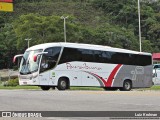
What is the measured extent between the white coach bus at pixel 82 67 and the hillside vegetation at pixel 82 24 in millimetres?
44912

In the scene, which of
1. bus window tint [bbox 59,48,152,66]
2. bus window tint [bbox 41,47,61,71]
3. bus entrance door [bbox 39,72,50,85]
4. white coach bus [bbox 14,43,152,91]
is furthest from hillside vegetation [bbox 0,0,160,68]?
bus entrance door [bbox 39,72,50,85]

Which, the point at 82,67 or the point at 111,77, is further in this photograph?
the point at 111,77

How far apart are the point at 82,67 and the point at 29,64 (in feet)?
12.8

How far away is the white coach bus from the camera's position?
29.6 metres

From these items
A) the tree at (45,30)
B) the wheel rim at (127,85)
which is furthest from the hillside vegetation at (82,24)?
the wheel rim at (127,85)

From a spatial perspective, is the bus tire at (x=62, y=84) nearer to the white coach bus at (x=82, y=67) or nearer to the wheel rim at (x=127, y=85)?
the white coach bus at (x=82, y=67)

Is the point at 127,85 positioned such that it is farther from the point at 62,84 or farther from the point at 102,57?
the point at 62,84

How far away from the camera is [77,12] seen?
130875 millimetres

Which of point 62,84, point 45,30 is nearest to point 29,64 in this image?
point 62,84

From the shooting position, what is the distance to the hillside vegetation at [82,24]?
80.9 meters

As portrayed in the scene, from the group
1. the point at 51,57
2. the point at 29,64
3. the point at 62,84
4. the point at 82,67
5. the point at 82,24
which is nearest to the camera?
the point at 51,57

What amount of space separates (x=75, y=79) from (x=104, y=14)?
103 m

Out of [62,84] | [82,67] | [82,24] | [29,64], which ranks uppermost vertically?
[82,24]

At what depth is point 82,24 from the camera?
11162 centimetres
